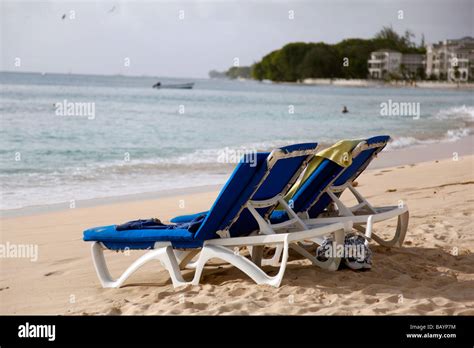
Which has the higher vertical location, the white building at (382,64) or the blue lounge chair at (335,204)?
the white building at (382,64)

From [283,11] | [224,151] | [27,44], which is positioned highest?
[283,11]

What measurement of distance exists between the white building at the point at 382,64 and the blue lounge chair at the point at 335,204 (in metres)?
119

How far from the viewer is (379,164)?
15.5m

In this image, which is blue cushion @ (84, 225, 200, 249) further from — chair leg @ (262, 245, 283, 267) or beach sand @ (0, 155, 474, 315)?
chair leg @ (262, 245, 283, 267)

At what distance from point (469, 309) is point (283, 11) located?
310 feet

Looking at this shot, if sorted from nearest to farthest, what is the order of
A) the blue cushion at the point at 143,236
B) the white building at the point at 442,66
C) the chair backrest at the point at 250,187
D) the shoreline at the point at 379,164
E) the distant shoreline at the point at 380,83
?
the chair backrest at the point at 250,187 → the blue cushion at the point at 143,236 → the shoreline at the point at 379,164 → the white building at the point at 442,66 → the distant shoreline at the point at 380,83

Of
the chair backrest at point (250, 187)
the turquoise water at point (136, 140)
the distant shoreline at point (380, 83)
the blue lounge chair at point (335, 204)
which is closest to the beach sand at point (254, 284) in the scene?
the blue lounge chair at point (335, 204)

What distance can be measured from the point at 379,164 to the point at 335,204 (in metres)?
8.55

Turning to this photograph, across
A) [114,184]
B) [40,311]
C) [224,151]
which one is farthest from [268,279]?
[224,151]

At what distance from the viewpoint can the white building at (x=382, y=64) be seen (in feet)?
405

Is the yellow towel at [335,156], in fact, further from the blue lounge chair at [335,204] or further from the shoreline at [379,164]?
the shoreline at [379,164]

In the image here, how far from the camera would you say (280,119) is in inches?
1435

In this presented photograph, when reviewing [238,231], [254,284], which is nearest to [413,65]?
[238,231]
